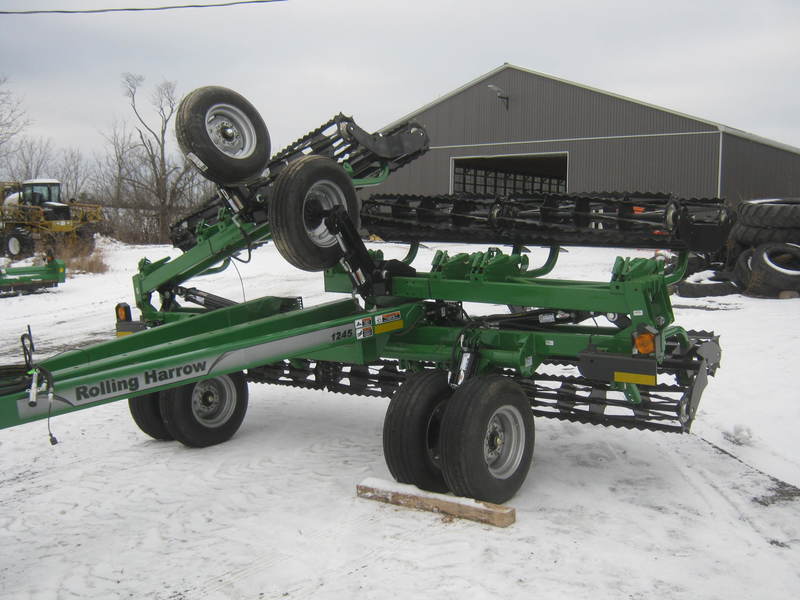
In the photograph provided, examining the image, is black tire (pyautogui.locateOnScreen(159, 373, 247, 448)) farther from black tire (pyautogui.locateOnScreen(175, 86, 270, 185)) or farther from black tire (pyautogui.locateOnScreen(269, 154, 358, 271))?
black tire (pyautogui.locateOnScreen(175, 86, 270, 185))

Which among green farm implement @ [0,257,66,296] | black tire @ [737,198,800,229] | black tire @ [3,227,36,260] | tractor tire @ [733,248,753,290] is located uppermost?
black tire @ [737,198,800,229]

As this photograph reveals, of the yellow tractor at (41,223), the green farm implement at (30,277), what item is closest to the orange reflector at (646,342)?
the green farm implement at (30,277)

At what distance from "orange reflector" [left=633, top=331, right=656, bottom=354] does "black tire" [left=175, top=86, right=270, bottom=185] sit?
10.6ft

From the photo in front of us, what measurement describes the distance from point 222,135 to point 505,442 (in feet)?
10.6

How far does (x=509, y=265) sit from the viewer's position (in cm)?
568

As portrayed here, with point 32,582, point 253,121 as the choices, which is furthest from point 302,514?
point 253,121

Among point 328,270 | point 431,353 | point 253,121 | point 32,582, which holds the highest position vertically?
point 253,121

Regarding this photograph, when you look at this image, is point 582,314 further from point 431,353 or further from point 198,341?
point 198,341

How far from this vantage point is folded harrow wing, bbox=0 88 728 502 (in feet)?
15.0

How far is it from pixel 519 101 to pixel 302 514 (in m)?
25.9

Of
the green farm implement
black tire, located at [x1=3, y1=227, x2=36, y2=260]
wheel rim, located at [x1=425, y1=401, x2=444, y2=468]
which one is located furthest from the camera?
black tire, located at [x1=3, y1=227, x2=36, y2=260]

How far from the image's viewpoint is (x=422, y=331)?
19.1ft

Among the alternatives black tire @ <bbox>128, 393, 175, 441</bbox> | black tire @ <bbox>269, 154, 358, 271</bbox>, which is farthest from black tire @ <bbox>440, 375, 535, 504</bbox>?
black tire @ <bbox>128, 393, 175, 441</bbox>

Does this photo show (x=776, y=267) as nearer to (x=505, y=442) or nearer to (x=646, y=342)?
(x=646, y=342)
